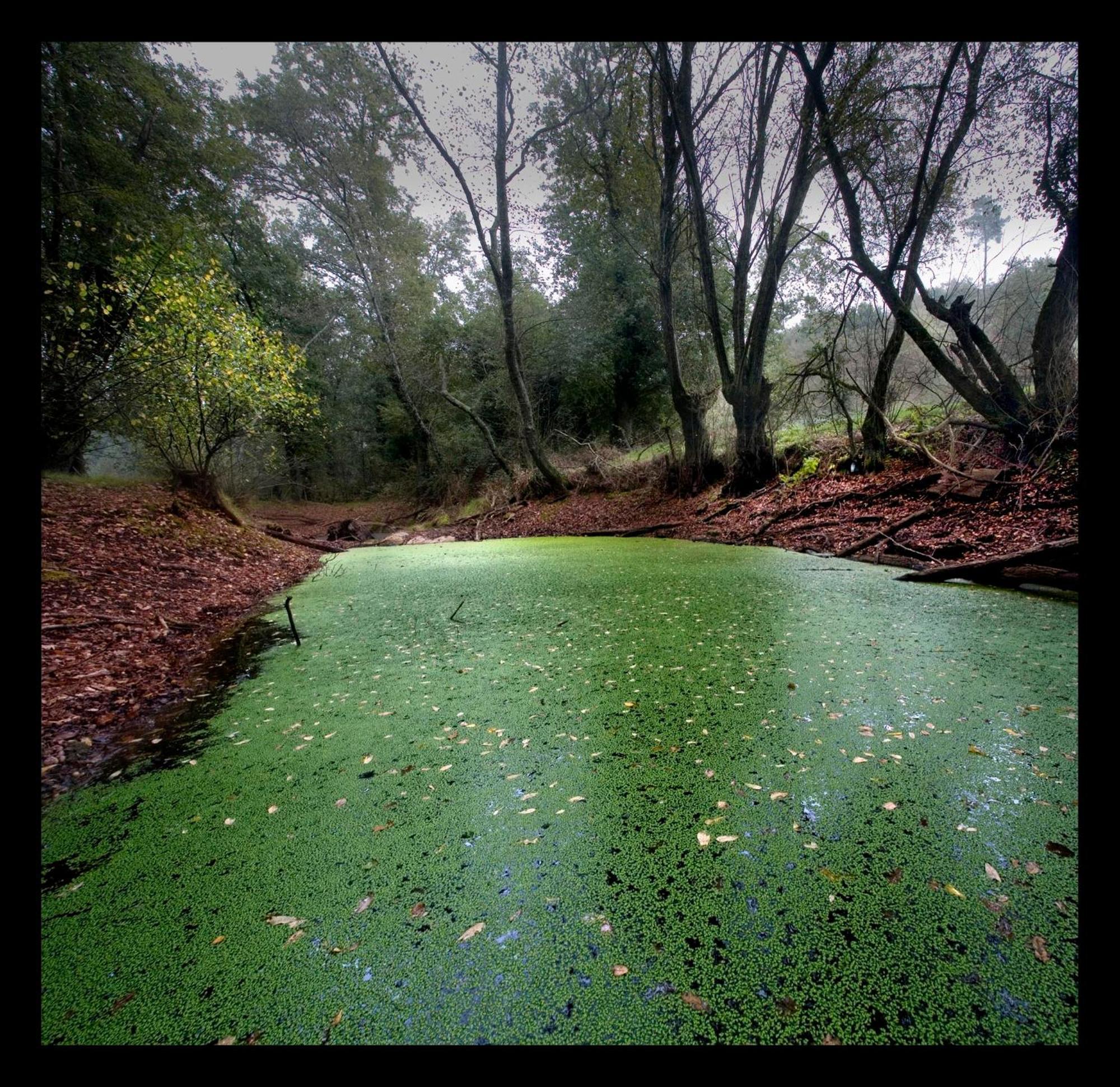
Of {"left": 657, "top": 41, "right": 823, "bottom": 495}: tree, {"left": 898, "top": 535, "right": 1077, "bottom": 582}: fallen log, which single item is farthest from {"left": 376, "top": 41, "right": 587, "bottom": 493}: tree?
{"left": 898, "top": 535, "right": 1077, "bottom": 582}: fallen log

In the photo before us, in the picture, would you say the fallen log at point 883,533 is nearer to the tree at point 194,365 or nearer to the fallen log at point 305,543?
the tree at point 194,365

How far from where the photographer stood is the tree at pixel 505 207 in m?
9.30

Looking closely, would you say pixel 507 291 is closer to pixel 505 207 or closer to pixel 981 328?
pixel 505 207

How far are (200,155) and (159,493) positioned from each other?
6.66 m

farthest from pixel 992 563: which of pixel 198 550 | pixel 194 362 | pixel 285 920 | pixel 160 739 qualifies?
pixel 194 362

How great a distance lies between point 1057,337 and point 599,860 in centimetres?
729

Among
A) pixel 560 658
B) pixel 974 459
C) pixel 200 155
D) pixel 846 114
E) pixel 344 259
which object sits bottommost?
pixel 560 658

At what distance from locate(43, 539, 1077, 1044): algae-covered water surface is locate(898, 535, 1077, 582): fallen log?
135 centimetres

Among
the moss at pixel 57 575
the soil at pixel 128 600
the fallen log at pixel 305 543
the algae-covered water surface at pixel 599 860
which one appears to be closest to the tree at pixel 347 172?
the fallen log at pixel 305 543

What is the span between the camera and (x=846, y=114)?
5.70 metres
